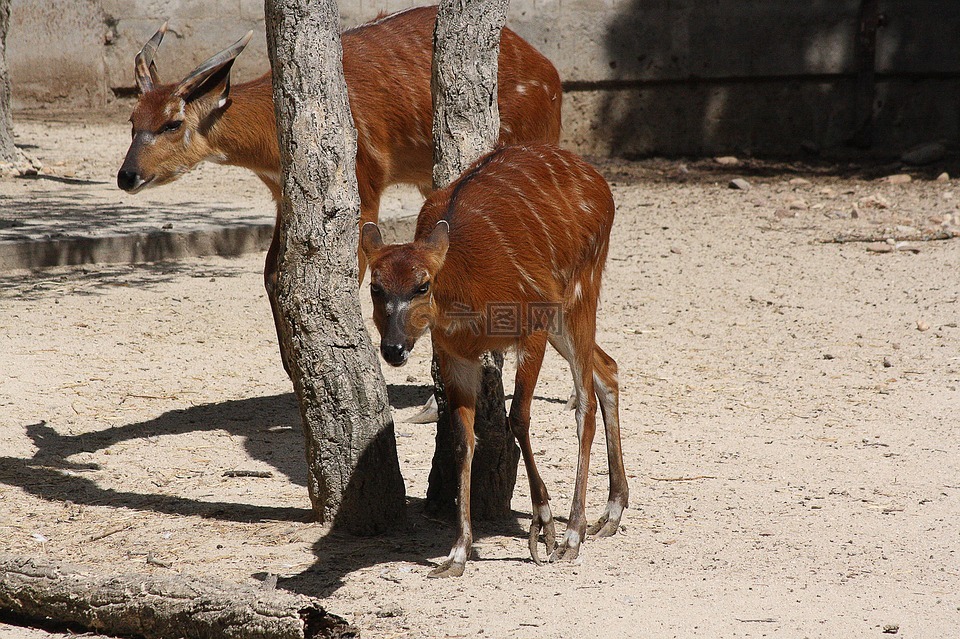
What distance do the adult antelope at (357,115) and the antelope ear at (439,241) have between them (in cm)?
223

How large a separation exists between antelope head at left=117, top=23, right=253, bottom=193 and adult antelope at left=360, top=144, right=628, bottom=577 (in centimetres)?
227

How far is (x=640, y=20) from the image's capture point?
43.6ft

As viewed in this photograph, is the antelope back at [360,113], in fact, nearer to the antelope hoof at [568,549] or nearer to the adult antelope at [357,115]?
the adult antelope at [357,115]

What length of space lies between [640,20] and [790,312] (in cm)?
624

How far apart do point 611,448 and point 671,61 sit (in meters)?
9.42

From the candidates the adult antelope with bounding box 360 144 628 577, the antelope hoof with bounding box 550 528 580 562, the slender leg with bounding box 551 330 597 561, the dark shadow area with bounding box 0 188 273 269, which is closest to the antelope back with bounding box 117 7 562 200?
the adult antelope with bounding box 360 144 628 577

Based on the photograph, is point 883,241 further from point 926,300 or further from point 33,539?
point 33,539

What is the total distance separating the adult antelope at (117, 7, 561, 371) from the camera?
20.8 ft

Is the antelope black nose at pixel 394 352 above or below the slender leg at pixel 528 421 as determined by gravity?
above

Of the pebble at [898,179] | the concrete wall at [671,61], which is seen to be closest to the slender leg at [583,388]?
the pebble at [898,179]

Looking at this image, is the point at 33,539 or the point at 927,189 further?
the point at 927,189

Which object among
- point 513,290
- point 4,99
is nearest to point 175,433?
point 513,290

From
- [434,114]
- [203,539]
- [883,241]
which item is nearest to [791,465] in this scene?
[434,114]

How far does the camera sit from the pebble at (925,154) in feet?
41.7
